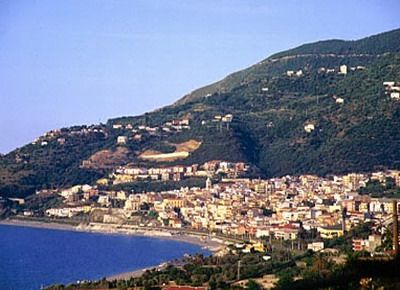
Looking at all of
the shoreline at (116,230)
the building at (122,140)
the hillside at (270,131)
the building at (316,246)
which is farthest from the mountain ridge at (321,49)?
the building at (316,246)

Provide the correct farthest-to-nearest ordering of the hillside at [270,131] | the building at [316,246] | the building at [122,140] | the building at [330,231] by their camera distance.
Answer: the building at [122,140] → the hillside at [270,131] → the building at [330,231] → the building at [316,246]

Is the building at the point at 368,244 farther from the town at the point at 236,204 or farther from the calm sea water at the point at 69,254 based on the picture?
the calm sea water at the point at 69,254

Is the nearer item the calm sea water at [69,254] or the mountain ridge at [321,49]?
the calm sea water at [69,254]

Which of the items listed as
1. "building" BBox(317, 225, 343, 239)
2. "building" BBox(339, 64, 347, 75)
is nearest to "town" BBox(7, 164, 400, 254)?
"building" BBox(317, 225, 343, 239)

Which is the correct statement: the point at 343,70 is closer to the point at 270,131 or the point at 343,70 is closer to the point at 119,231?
the point at 270,131

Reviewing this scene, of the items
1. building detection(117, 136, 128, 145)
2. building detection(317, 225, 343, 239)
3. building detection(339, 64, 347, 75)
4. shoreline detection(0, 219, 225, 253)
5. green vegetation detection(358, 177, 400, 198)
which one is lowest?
shoreline detection(0, 219, 225, 253)

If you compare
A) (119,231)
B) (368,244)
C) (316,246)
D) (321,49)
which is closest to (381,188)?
(119,231)

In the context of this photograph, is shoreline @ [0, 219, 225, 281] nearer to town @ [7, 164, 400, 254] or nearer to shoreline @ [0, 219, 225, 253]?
shoreline @ [0, 219, 225, 253]

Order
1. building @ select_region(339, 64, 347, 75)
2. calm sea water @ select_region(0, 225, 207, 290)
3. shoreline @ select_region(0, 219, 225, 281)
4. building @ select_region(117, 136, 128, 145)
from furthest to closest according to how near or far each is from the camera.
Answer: building @ select_region(339, 64, 347, 75), building @ select_region(117, 136, 128, 145), shoreline @ select_region(0, 219, 225, 281), calm sea water @ select_region(0, 225, 207, 290)
